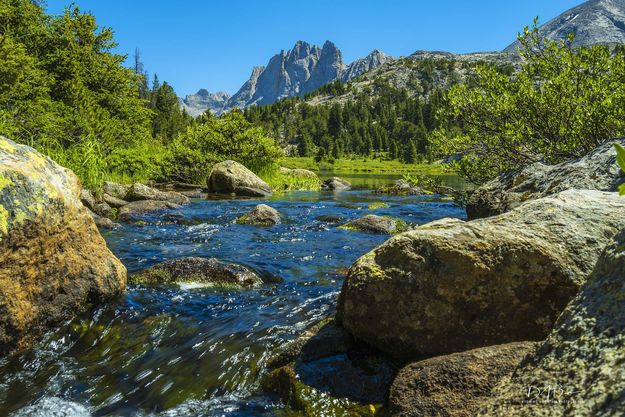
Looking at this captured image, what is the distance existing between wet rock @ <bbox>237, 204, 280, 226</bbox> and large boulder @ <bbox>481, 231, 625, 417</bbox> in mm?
14587

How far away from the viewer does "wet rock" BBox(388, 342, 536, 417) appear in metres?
3.59

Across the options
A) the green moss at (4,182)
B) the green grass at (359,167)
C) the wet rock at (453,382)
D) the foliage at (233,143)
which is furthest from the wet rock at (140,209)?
the green grass at (359,167)

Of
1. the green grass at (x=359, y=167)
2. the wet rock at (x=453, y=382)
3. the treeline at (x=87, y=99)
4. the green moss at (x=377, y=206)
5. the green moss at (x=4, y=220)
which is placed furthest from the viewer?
the green grass at (x=359, y=167)

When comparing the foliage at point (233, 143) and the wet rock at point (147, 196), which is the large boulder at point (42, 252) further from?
the foliage at point (233, 143)

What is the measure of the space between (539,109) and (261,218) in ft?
33.9

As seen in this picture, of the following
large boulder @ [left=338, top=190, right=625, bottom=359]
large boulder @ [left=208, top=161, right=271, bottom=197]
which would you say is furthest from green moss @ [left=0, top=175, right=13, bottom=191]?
large boulder @ [left=208, top=161, right=271, bottom=197]

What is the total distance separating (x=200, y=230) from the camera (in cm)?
1480

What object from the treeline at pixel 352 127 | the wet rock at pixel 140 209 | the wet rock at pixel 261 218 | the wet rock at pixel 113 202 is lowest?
the wet rock at pixel 261 218

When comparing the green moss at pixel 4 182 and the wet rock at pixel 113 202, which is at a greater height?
the green moss at pixel 4 182

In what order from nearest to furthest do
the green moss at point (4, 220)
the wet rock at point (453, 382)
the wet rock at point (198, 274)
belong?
the wet rock at point (453, 382) → the green moss at point (4, 220) → the wet rock at point (198, 274)

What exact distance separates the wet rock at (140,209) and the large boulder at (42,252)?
936 cm

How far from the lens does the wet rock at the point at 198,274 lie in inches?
334

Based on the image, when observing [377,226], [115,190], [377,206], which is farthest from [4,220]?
[377,206]

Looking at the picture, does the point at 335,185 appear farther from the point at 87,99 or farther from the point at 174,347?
the point at 174,347
